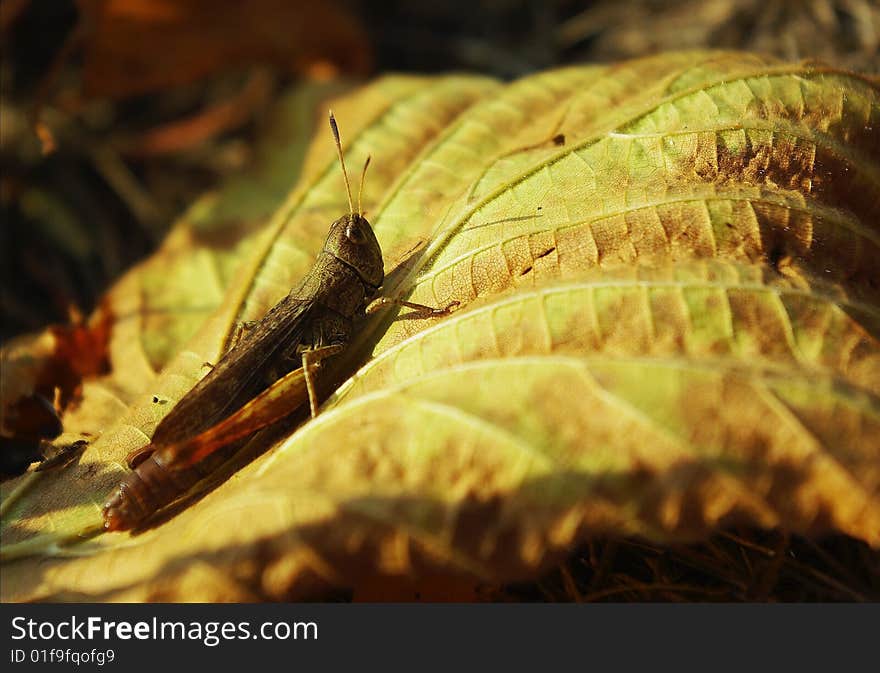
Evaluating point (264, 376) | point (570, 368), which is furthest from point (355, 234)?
point (570, 368)

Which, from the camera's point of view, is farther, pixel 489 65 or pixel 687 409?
pixel 489 65

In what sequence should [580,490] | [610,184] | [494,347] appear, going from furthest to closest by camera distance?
1. [610,184]
2. [494,347]
3. [580,490]

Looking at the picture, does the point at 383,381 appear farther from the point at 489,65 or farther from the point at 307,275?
the point at 489,65

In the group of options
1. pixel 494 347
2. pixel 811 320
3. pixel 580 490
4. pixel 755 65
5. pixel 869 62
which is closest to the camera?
pixel 580 490

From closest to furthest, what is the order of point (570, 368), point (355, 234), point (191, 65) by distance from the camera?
point (570, 368) < point (355, 234) < point (191, 65)

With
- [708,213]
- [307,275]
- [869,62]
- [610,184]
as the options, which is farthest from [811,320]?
[869,62]

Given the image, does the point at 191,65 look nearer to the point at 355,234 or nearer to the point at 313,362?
the point at 355,234

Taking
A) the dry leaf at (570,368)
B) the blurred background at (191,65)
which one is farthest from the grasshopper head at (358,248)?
the blurred background at (191,65)
